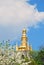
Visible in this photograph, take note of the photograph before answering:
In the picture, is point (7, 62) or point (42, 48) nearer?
point (7, 62)

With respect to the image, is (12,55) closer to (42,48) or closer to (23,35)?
(42,48)

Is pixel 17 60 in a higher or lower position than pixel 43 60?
lower

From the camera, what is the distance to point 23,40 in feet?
247

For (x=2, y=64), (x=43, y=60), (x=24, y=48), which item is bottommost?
(x=2, y=64)

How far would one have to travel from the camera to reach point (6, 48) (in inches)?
936

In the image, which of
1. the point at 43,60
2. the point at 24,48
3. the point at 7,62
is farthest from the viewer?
the point at 24,48

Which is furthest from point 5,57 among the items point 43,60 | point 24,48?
point 24,48

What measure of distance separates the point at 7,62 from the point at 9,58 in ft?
1.21

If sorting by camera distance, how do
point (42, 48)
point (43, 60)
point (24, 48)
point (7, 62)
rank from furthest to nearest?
point (24, 48) → point (42, 48) → point (43, 60) → point (7, 62)

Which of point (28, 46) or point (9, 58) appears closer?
point (9, 58)

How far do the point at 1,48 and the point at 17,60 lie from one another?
4.20 feet

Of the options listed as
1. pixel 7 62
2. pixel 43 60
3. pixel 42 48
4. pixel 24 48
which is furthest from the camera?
pixel 24 48

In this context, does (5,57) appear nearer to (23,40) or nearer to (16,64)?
(16,64)

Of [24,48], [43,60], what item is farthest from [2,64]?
[24,48]
